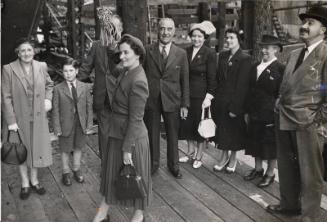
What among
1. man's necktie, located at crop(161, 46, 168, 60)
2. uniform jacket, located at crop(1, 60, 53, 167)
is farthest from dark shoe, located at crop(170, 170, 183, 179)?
uniform jacket, located at crop(1, 60, 53, 167)

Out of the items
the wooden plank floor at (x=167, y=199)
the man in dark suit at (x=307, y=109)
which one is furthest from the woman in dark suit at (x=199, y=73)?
the man in dark suit at (x=307, y=109)

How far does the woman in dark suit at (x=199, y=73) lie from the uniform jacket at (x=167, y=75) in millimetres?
194

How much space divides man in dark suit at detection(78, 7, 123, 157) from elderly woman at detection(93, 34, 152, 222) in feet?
2.63

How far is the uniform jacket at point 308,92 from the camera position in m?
4.09

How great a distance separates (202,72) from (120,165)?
80.2 inches

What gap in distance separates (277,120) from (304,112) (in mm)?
479

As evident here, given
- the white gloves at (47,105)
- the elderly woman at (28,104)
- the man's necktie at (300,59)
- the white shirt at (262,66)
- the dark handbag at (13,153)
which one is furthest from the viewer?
the white shirt at (262,66)

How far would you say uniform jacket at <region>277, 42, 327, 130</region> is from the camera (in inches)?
161

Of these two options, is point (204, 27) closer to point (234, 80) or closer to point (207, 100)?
point (234, 80)

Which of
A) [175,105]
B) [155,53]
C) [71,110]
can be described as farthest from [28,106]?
[175,105]

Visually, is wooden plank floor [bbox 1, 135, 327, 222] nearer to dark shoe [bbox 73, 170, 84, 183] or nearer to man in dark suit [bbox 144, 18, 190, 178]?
dark shoe [bbox 73, 170, 84, 183]

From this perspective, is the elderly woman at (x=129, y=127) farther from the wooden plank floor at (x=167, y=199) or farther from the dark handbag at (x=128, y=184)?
the wooden plank floor at (x=167, y=199)

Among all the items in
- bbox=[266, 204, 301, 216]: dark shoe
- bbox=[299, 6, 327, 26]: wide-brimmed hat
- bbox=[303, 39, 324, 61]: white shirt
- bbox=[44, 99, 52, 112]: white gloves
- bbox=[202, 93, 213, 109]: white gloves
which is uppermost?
bbox=[299, 6, 327, 26]: wide-brimmed hat

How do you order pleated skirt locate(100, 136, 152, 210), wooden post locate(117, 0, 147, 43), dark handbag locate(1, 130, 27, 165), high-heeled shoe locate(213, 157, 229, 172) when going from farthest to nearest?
wooden post locate(117, 0, 147, 43) → high-heeled shoe locate(213, 157, 229, 172) → dark handbag locate(1, 130, 27, 165) → pleated skirt locate(100, 136, 152, 210)
